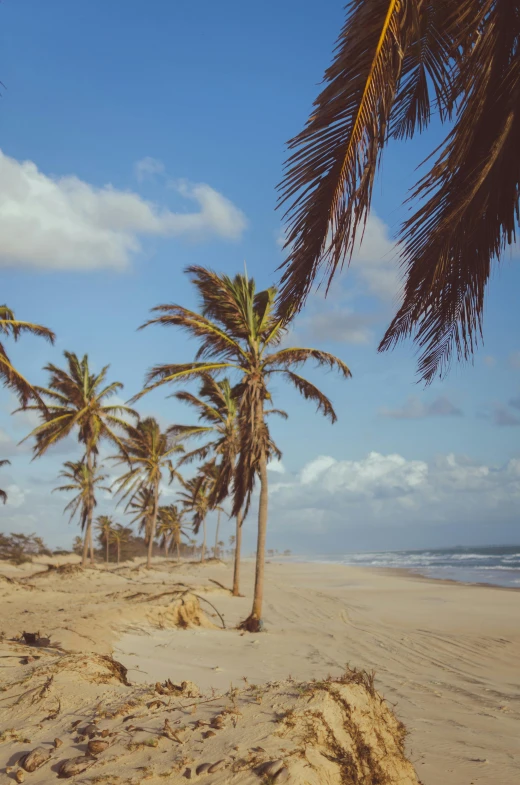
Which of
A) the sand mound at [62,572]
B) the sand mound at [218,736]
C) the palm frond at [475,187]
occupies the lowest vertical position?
the sand mound at [62,572]

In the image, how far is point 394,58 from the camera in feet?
8.25

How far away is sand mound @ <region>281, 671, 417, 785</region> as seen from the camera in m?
2.62

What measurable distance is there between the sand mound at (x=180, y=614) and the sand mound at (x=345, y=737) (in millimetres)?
7901

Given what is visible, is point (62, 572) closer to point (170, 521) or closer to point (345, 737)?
point (345, 737)

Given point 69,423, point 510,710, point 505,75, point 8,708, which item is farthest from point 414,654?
point 69,423

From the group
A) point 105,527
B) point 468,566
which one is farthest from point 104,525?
point 468,566

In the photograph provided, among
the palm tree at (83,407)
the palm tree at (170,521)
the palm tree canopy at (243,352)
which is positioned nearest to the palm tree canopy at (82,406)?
the palm tree at (83,407)

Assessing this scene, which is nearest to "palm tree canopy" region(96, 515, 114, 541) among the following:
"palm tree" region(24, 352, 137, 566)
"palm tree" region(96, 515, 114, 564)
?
"palm tree" region(96, 515, 114, 564)

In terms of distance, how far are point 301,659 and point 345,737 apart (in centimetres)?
603

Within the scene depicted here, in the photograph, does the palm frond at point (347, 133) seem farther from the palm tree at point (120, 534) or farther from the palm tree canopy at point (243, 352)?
the palm tree at point (120, 534)

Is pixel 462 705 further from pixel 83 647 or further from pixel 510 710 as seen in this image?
pixel 83 647

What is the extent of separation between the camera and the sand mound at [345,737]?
262 centimetres

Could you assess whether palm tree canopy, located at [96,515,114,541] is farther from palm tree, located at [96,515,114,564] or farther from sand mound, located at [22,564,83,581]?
sand mound, located at [22,564,83,581]

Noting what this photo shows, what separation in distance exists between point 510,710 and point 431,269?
5.82m
